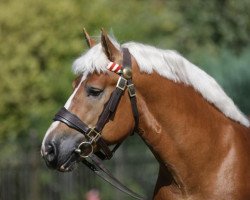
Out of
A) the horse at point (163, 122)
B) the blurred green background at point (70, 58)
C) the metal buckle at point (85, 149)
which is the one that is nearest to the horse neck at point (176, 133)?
the horse at point (163, 122)

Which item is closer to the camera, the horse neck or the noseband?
the noseband

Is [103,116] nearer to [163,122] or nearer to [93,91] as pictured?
[93,91]

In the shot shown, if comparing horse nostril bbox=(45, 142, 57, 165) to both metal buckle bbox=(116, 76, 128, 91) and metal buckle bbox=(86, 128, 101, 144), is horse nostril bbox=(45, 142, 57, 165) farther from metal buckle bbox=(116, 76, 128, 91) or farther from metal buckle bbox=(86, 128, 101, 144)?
metal buckle bbox=(116, 76, 128, 91)

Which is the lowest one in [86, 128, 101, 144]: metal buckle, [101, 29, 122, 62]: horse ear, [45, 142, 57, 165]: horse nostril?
[45, 142, 57, 165]: horse nostril

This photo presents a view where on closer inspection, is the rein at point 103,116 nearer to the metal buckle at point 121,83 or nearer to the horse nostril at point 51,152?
the metal buckle at point 121,83

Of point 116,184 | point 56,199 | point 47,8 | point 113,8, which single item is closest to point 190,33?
point 113,8

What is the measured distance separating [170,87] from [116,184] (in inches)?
42.5

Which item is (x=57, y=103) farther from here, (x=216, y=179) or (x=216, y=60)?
(x=216, y=179)

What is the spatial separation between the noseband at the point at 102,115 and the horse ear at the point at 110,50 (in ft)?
0.17

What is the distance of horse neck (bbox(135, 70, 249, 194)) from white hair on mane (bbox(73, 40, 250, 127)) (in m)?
0.07

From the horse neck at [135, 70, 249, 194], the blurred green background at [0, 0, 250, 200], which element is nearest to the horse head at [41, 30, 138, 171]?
the horse neck at [135, 70, 249, 194]

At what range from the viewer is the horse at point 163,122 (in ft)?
18.1

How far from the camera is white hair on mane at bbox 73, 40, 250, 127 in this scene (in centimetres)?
556

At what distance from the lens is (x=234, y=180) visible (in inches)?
219
